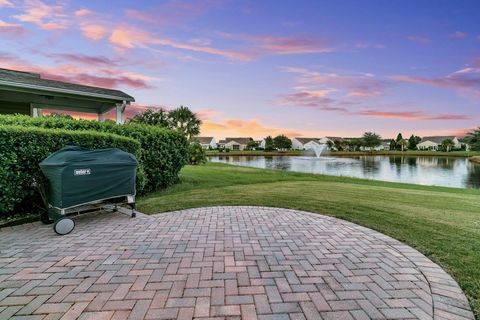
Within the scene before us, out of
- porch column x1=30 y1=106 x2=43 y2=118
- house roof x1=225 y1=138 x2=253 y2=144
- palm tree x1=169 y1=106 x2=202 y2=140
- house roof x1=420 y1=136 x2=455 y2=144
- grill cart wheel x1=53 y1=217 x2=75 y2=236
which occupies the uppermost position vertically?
palm tree x1=169 y1=106 x2=202 y2=140

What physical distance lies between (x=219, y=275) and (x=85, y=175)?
307 centimetres

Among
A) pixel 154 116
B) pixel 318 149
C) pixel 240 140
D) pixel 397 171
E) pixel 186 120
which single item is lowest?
pixel 397 171

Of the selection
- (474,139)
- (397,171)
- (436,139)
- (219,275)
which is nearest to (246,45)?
(219,275)

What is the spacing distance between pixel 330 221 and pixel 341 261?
1838 mm

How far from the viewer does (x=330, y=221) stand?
16.2 ft

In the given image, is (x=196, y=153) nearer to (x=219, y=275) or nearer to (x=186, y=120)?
(x=219, y=275)

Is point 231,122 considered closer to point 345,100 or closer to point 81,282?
point 345,100

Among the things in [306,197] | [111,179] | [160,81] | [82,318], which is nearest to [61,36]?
[160,81]

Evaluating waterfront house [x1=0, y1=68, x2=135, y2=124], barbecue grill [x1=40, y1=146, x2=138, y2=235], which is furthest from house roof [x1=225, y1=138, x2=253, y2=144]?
barbecue grill [x1=40, y1=146, x2=138, y2=235]

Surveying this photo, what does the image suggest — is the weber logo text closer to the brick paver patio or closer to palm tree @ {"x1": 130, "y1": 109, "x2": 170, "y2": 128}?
the brick paver patio

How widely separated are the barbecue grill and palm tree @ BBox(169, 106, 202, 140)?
161 feet

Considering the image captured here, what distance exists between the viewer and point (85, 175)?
438 centimetres

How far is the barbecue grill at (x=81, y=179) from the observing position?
4.13 meters

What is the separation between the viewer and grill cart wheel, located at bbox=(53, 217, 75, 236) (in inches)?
160
